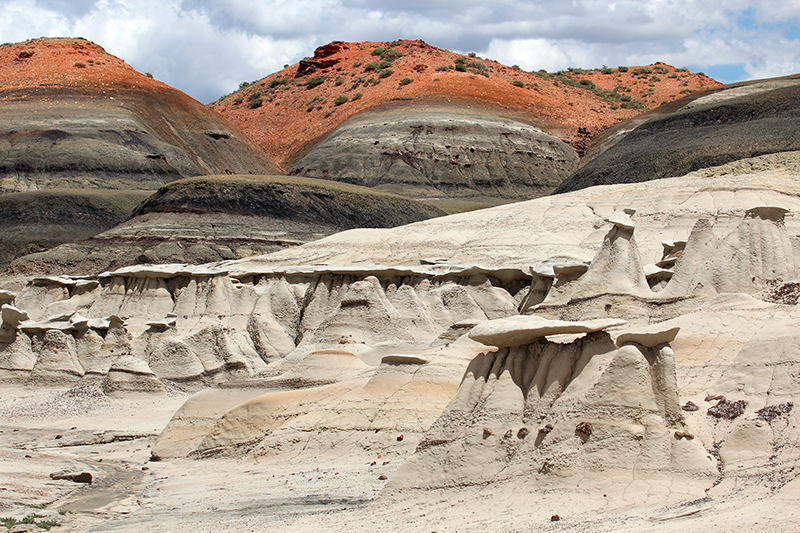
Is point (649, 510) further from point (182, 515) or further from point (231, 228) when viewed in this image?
point (231, 228)

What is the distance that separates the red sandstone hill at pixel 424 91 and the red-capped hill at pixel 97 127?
28.9ft

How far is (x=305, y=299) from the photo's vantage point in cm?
2736

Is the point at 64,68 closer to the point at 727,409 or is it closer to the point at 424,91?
the point at 424,91

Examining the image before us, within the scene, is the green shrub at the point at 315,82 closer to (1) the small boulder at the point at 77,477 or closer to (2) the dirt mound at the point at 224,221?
(2) the dirt mound at the point at 224,221

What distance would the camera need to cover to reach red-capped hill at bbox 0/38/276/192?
206 ft

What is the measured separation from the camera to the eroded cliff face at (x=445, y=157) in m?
72.5

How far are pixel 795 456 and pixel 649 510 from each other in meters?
1.46

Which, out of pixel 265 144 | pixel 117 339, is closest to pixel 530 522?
pixel 117 339

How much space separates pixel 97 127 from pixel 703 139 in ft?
143

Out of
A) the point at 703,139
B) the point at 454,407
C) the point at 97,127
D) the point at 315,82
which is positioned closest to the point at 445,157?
the point at 97,127

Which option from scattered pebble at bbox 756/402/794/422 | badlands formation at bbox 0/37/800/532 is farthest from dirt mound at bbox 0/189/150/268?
scattered pebble at bbox 756/402/794/422

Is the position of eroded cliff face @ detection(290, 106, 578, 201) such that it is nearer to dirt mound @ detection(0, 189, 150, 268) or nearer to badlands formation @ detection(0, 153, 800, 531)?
dirt mound @ detection(0, 189, 150, 268)

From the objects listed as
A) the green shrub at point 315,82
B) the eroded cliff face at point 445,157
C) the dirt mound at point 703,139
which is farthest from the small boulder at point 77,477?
the green shrub at point 315,82

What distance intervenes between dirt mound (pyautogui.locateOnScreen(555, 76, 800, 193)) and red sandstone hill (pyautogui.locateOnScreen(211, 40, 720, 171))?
3216 cm
